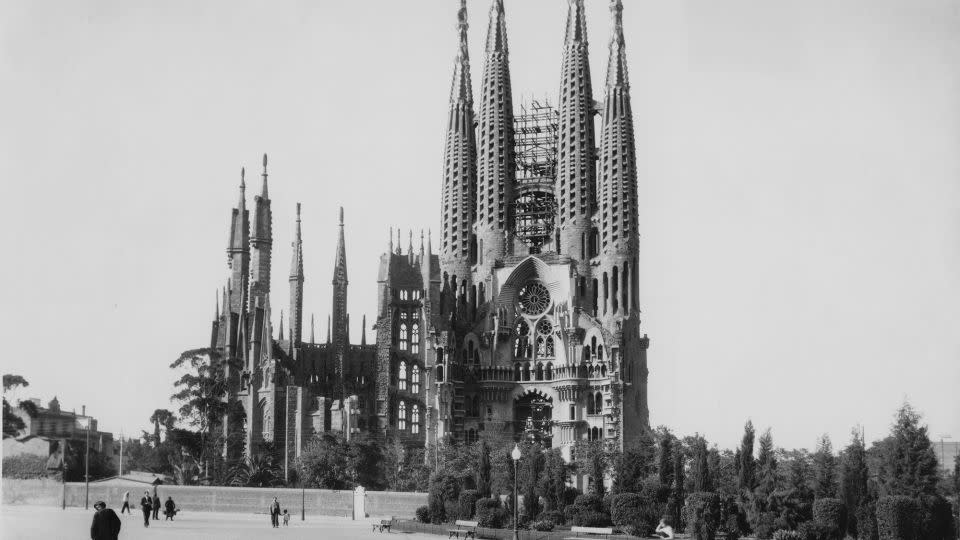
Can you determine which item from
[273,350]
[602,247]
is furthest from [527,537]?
[602,247]

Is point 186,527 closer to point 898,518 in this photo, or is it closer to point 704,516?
point 704,516

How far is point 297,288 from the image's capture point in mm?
123688

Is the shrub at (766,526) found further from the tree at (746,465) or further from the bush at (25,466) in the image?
the bush at (25,466)

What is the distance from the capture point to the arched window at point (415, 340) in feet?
417

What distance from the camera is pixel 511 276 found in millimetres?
128250

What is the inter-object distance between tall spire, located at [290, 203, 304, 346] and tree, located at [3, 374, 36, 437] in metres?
57.4

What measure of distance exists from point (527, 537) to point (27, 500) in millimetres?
36140

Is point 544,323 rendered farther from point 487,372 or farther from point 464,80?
point 464,80

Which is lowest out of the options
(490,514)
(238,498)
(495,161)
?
(490,514)

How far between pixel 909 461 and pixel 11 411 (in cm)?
4249

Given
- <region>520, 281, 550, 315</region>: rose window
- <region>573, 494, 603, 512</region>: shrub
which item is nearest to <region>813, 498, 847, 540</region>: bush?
<region>573, 494, 603, 512</region>: shrub

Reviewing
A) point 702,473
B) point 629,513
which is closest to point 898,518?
point 629,513

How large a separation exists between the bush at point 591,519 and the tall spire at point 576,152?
6711 centimetres

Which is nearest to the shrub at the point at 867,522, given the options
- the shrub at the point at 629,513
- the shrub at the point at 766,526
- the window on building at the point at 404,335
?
the shrub at the point at 766,526
